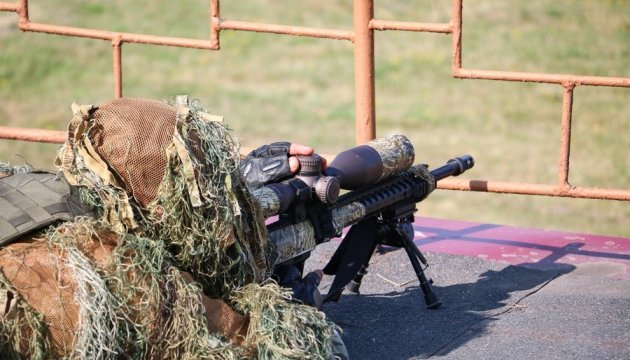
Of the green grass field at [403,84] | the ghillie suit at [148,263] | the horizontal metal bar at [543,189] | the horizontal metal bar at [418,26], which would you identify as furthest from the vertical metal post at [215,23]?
the green grass field at [403,84]

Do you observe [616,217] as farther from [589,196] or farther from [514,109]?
[589,196]

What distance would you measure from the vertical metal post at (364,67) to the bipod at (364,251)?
0.79m

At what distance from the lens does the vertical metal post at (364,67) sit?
5070 mm

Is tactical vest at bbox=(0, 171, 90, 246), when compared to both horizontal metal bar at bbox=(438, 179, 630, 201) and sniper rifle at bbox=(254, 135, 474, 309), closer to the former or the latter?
sniper rifle at bbox=(254, 135, 474, 309)

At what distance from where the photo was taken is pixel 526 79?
16.0 feet

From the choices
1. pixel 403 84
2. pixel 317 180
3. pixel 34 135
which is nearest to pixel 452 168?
pixel 317 180

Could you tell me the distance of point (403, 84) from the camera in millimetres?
11625

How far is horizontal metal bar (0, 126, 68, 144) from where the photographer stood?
213 inches

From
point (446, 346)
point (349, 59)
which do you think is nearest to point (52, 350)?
point (446, 346)

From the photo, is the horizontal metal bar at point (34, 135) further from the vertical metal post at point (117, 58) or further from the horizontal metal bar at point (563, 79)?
the horizontal metal bar at point (563, 79)

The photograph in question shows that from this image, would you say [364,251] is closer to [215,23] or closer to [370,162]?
[370,162]

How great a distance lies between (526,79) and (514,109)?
19.7ft

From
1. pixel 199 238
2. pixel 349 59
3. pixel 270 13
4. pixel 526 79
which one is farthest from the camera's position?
pixel 270 13

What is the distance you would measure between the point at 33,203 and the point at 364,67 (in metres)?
2.28
